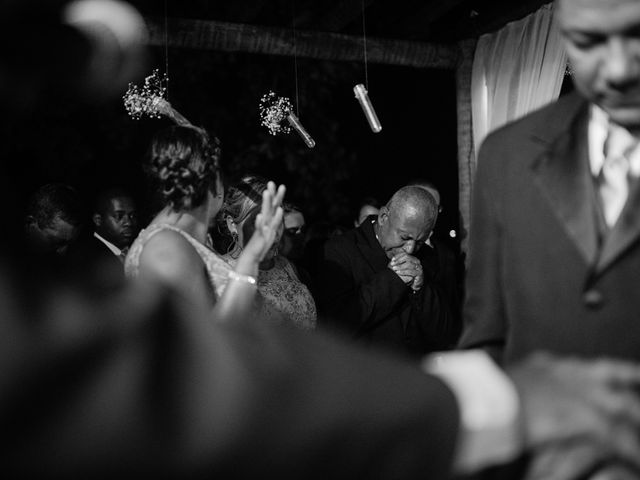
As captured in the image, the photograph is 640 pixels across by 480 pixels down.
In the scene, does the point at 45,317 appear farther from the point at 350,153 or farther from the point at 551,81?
the point at 350,153

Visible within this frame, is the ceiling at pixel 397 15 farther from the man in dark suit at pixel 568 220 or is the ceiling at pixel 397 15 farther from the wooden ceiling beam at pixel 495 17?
the man in dark suit at pixel 568 220

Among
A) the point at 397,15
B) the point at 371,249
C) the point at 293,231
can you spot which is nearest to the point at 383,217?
the point at 371,249

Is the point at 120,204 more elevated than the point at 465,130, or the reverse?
the point at 465,130

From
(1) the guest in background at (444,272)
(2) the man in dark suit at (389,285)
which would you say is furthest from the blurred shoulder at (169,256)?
(1) the guest in background at (444,272)

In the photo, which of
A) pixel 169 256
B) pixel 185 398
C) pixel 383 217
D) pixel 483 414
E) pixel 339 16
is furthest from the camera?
pixel 339 16

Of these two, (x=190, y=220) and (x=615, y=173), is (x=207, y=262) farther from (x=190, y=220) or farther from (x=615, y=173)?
(x=615, y=173)

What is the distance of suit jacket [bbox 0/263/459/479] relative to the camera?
1.73 feet

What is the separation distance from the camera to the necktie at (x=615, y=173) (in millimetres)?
1313

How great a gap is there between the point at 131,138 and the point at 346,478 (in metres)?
8.77

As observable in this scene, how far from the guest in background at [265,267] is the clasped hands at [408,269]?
2.51 feet

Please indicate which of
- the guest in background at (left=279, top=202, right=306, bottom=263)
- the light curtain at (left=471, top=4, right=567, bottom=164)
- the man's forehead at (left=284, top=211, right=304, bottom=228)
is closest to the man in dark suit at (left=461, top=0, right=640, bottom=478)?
the guest in background at (left=279, top=202, right=306, bottom=263)

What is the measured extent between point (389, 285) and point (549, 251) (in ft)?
10.6

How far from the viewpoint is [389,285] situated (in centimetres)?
457

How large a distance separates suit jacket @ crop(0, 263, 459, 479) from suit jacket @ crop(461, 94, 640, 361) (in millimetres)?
689
